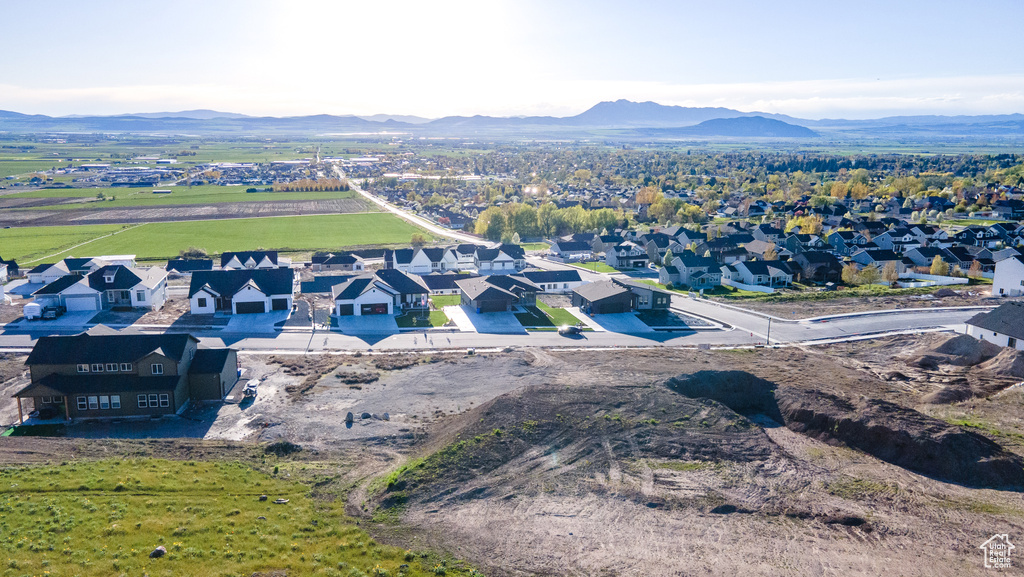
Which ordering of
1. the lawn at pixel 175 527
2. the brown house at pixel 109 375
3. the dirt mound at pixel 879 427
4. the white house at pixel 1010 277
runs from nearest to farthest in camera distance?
the lawn at pixel 175 527 < the dirt mound at pixel 879 427 < the brown house at pixel 109 375 < the white house at pixel 1010 277

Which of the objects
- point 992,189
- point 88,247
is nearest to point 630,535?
point 88,247

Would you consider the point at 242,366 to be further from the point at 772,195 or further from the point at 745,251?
the point at 772,195

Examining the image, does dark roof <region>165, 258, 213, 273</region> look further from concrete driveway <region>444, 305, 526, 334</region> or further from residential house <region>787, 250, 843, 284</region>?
residential house <region>787, 250, 843, 284</region>

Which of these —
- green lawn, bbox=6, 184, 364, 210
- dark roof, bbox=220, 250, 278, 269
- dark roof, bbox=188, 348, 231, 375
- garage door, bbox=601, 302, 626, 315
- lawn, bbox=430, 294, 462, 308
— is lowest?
lawn, bbox=430, 294, 462, 308

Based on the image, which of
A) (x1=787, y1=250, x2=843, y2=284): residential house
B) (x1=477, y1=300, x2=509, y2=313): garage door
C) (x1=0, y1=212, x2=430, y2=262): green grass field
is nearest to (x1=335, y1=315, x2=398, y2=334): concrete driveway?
(x1=477, y1=300, x2=509, y2=313): garage door

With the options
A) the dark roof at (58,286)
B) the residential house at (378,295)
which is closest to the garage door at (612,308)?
the residential house at (378,295)

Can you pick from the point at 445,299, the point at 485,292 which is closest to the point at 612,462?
the point at 485,292

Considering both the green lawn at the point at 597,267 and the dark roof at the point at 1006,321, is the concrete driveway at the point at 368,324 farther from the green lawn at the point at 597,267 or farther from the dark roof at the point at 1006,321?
the dark roof at the point at 1006,321
